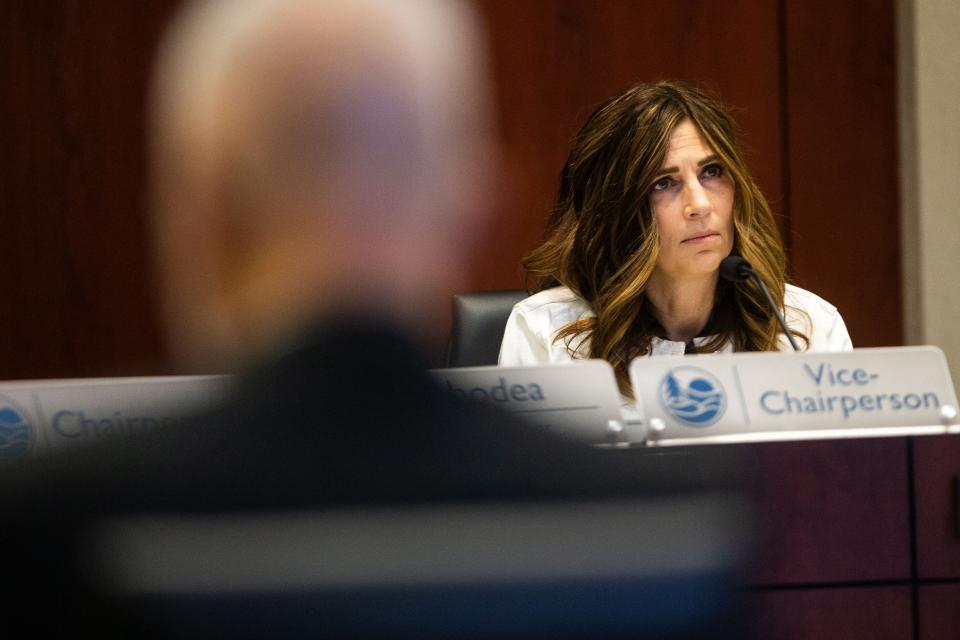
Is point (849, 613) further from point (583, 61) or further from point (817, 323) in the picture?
point (583, 61)

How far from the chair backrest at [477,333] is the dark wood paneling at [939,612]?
1.19 metres

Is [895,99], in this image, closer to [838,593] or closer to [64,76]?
[64,76]

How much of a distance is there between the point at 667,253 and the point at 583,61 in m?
1.50

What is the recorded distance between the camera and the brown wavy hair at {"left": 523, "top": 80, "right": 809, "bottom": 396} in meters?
2.04

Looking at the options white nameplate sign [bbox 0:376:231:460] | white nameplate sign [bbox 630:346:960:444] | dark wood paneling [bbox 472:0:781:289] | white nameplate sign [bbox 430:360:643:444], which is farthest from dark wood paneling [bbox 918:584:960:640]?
dark wood paneling [bbox 472:0:781:289]

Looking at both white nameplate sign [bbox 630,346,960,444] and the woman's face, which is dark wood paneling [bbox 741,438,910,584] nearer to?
white nameplate sign [bbox 630,346,960,444]

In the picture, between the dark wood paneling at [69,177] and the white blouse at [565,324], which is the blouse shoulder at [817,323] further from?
the dark wood paneling at [69,177]

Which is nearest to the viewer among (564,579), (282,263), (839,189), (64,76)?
(282,263)

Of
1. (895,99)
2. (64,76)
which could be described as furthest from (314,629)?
(895,99)

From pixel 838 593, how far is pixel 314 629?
576 millimetres

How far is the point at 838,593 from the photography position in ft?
3.40

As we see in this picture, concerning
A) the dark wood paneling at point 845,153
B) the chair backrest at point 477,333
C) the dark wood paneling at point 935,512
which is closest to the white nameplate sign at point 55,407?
the dark wood paneling at point 935,512

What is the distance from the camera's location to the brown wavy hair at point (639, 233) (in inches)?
80.3

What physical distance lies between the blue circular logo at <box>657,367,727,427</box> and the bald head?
0.64 meters
